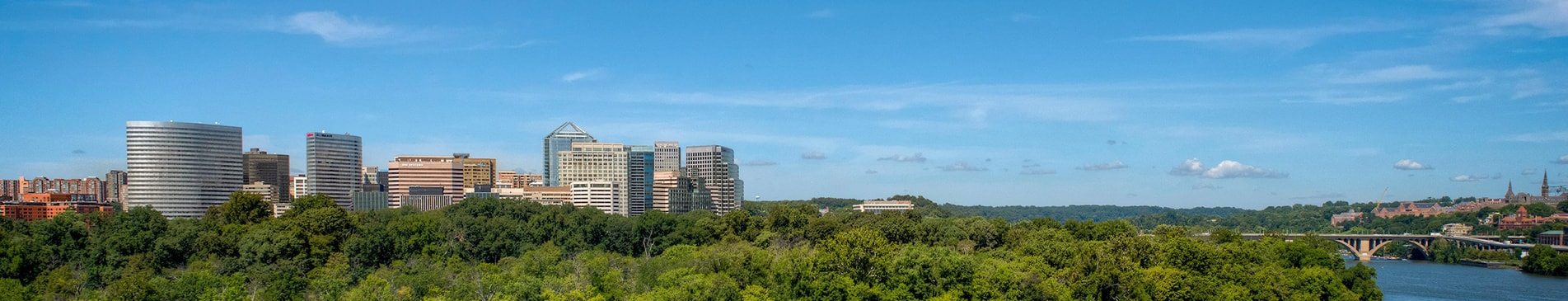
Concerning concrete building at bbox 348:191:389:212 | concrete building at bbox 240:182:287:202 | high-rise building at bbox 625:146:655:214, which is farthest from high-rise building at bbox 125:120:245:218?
high-rise building at bbox 625:146:655:214

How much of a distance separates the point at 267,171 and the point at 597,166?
38.2m

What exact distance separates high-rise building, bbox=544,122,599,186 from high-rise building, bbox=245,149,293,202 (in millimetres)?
29033

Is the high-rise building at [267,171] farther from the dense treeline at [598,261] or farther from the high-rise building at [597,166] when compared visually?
the dense treeline at [598,261]

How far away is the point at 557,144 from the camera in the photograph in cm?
16375

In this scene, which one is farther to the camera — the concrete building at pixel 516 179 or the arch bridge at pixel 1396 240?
the concrete building at pixel 516 179

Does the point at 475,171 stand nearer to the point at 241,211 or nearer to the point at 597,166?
the point at 597,166

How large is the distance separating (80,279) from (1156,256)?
38.5 m

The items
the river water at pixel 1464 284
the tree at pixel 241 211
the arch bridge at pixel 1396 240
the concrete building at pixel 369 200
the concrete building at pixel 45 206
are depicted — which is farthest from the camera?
the concrete building at pixel 369 200

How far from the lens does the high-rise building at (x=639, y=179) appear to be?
145 meters

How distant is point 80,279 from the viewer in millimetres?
48031

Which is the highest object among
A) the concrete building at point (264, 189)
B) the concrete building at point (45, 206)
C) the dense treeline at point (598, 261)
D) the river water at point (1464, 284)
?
the concrete building at point (264, 189)

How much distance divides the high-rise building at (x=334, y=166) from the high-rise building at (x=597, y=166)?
25.7 metres

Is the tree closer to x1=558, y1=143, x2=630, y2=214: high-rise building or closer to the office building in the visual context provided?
x1=558, y1=143, x2=630, y2=214: high-rise building

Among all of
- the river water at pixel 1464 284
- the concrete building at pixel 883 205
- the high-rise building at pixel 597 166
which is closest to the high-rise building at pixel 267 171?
the high-rise building at pixel 597 166
